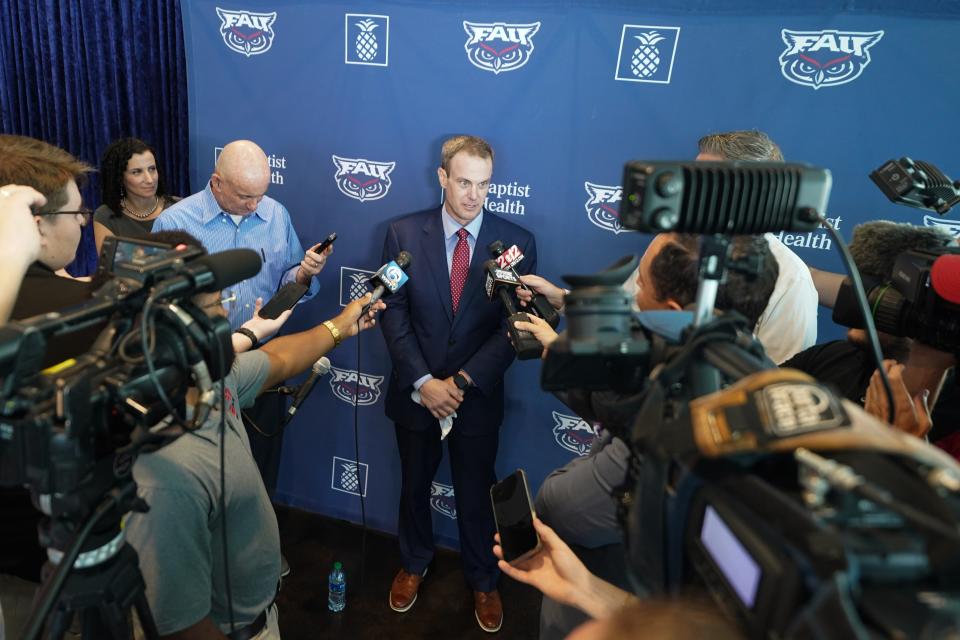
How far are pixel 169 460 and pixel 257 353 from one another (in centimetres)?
66

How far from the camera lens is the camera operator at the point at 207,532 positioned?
115cm

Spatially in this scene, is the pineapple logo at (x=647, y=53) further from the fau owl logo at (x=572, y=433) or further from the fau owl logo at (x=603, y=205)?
the fau owl logo at (x=572, y=433)

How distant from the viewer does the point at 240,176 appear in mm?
2479

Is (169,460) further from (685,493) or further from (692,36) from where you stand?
(692,36)

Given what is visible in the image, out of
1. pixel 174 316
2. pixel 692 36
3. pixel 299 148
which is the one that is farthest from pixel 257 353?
pixel 692 36

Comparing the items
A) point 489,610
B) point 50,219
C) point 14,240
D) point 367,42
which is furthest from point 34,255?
point 489,610

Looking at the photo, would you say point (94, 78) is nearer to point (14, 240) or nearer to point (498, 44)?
point (498, 44)

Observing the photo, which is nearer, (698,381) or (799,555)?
(799,555)

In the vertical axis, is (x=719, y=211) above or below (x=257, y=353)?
above

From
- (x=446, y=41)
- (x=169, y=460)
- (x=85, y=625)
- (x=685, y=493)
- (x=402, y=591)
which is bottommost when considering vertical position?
(x=402, y=591)

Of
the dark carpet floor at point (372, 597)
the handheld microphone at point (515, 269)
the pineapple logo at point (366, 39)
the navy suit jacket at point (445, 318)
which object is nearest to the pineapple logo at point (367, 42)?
the pineapple logo at point (366, 39)

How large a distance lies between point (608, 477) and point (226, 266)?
0.77m

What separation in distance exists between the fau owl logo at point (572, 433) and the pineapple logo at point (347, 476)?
97 cm

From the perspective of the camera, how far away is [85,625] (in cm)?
96
